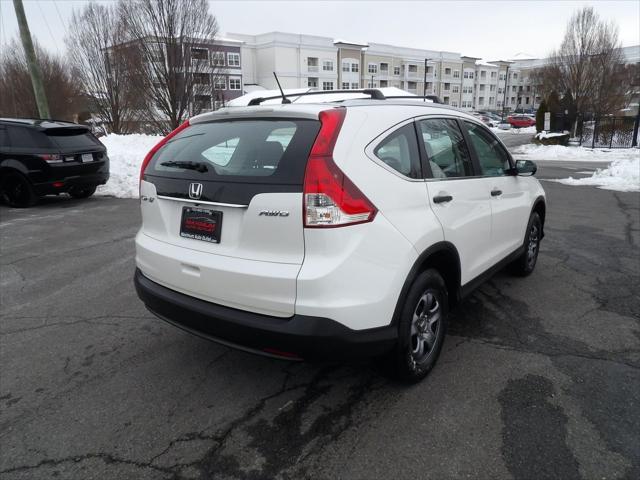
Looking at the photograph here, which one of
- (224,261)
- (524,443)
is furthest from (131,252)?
(524,443)

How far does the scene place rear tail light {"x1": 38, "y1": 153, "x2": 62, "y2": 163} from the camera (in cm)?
903

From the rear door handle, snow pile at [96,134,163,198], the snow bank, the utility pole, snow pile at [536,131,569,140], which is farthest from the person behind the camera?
snow pile at [536,131,569,140]

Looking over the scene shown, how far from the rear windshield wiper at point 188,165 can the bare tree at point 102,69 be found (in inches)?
826

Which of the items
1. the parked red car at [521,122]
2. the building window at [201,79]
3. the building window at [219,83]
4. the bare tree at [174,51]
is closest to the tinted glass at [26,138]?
the bare tree at [174,51]

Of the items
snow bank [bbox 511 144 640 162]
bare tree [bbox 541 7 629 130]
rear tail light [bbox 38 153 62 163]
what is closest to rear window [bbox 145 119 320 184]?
rear tail light [bbox 38 153 62 163]

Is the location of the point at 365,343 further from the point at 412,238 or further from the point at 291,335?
the point at 412,238

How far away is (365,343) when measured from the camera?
242 centimetres

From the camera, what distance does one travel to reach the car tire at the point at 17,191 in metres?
9.22

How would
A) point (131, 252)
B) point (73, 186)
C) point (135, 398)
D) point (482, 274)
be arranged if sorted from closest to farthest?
point (135, 398), point (482, 274), point (131, 252), point (73, 186)

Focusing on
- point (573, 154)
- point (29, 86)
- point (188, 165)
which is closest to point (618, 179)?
point (573, 154)

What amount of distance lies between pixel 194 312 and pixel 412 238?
4.35 ft

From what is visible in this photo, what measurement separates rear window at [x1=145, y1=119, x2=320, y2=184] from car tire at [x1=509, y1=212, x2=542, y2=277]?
10.3ft

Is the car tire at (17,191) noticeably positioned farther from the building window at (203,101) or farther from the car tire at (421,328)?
the building window at (203,101)

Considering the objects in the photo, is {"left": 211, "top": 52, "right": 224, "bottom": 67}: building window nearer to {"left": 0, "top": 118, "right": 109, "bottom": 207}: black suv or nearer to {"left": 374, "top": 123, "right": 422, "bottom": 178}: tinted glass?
{"left": 0, "top": 118, "right": 109, "bottom": 207}: black suv
